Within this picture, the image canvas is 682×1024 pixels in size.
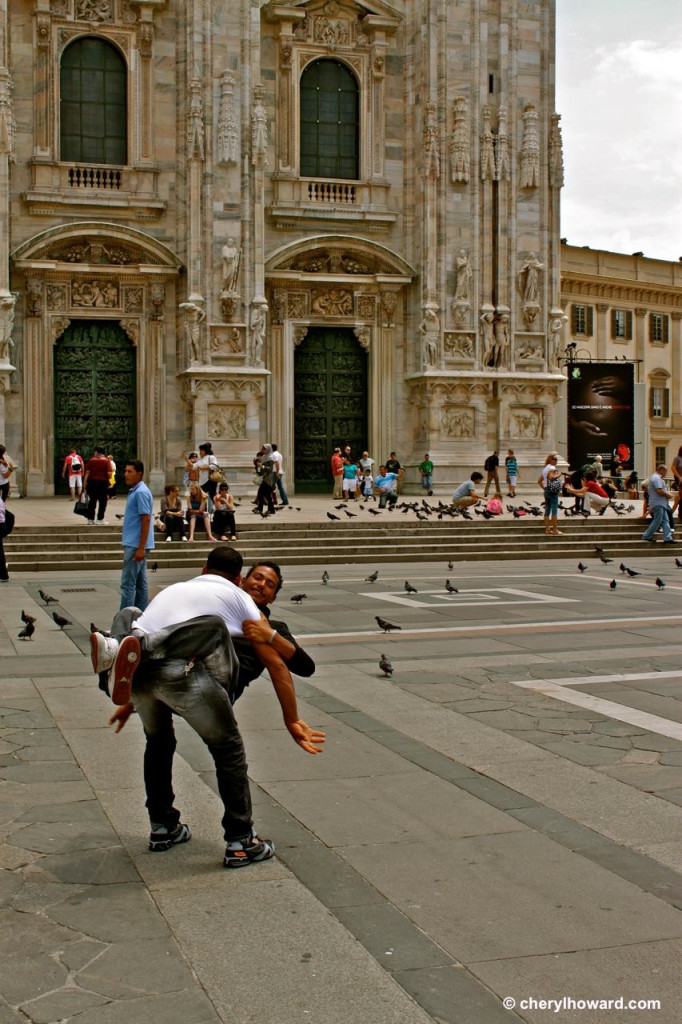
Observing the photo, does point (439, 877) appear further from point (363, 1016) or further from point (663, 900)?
point (363, 1016)

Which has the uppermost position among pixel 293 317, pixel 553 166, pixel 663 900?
pixel 553 166

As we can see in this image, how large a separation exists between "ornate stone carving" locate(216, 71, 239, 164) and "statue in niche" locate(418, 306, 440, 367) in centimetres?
629

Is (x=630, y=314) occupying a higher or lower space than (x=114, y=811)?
higher

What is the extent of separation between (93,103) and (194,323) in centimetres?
617

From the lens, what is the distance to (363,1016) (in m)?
3.85

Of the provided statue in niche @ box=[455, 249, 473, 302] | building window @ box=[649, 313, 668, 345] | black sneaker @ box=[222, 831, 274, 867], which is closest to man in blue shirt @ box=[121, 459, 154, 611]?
black sneaker @ box=[222, 831, 274, 867]

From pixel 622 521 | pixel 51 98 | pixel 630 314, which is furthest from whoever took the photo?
pixel 630 314

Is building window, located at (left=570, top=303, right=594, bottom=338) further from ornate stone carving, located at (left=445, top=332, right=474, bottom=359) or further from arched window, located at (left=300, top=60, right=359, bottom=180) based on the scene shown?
arched window, located at (left=300, top=60, right=359, bottom=180)

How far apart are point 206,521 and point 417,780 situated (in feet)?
44.5

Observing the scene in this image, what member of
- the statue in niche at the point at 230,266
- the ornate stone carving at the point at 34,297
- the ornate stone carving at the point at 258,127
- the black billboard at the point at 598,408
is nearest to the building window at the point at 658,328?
the black billboard at the point at 598,408

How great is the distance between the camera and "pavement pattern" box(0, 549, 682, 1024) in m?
4.04

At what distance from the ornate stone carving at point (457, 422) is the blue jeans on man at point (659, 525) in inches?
379

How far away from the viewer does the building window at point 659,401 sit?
195 feet

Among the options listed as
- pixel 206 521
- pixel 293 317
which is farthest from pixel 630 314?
pixel 206 521
